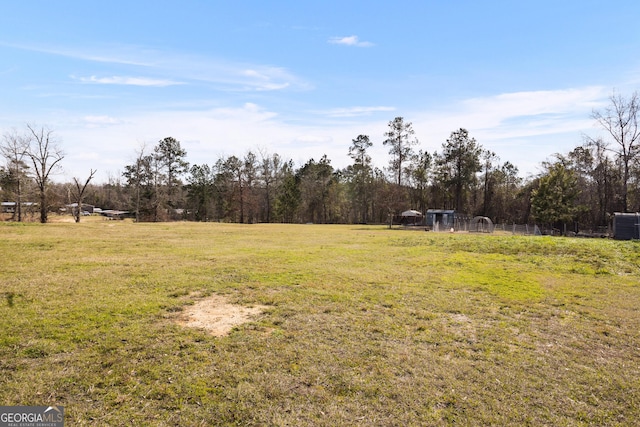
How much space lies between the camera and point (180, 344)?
4.64m

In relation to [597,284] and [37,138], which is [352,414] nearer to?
[597,284]

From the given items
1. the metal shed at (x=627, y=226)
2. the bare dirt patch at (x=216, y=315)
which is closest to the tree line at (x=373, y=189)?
the metal shed at (x=627, y=226)

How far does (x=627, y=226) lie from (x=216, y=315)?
29035mm

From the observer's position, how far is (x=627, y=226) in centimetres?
2320

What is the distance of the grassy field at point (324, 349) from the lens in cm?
333

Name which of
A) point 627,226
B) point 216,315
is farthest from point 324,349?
point 627,226

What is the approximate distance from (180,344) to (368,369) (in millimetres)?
2607

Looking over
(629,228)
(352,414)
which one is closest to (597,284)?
(352,414)

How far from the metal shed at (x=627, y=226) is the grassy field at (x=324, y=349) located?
1826cm

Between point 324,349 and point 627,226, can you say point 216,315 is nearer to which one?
point 324,349

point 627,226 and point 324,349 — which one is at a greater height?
point 627,226

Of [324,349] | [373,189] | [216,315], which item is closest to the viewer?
[324,349]

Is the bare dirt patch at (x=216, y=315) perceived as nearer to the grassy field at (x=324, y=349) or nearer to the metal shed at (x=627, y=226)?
the grassy field at (x=324, y=349)

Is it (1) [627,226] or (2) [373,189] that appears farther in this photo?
(2) [373,189]
